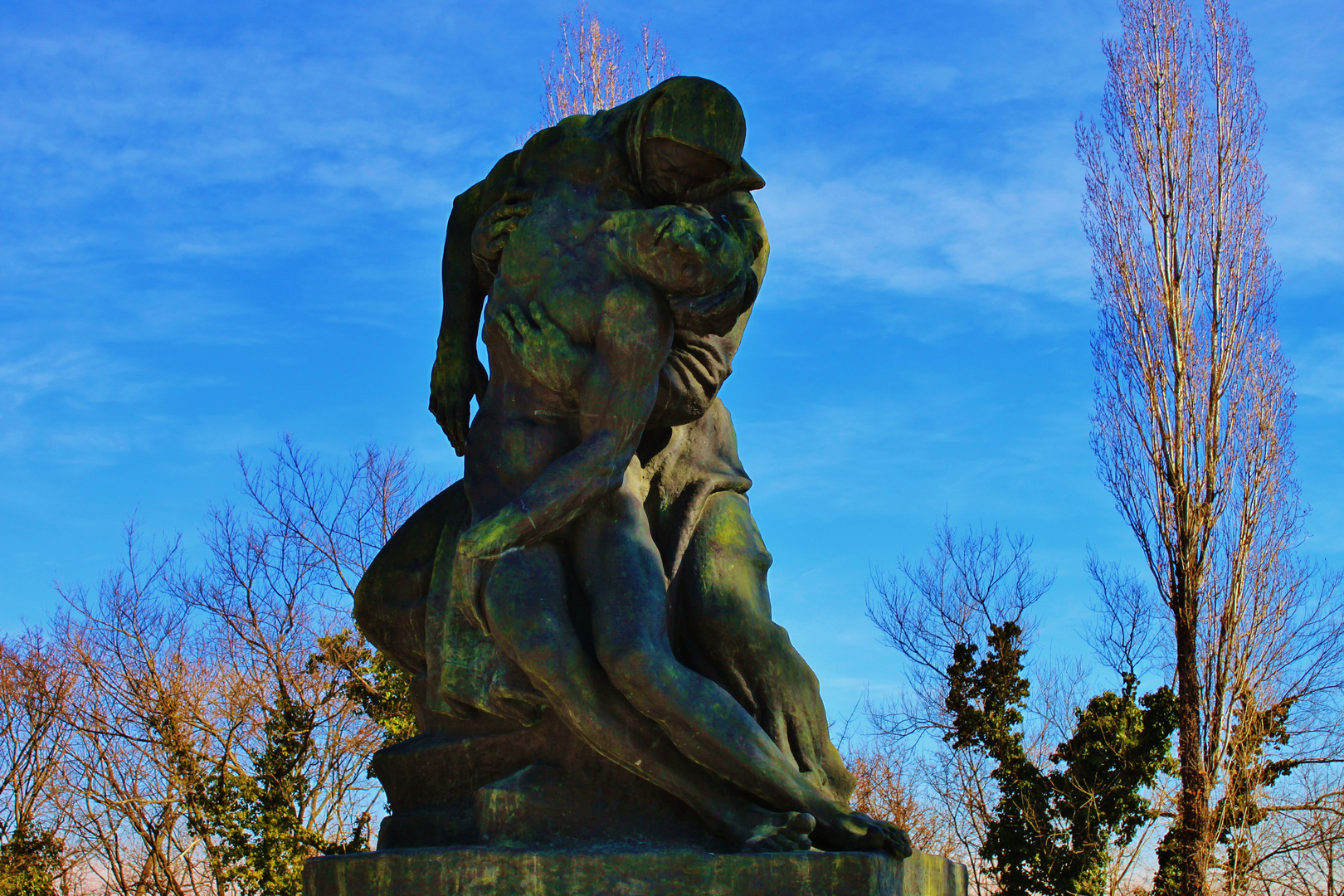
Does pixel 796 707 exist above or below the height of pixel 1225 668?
below

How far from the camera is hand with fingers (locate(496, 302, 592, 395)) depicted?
A: 332 cm

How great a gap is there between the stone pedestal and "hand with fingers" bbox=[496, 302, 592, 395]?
1066 millimetres

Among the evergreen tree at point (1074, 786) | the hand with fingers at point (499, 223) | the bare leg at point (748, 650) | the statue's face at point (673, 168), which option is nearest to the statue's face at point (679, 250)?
the statue's face at point (673, 168)

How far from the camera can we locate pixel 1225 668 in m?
16.8

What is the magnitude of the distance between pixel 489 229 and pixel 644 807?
1.47 m

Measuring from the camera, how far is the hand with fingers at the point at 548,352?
332 cm

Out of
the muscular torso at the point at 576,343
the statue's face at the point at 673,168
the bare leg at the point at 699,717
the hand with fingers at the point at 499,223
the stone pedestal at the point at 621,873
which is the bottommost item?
the stone pedestal at the point at 621,873

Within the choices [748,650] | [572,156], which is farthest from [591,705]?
[572,156]

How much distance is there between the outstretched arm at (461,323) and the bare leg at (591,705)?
0.85 meters

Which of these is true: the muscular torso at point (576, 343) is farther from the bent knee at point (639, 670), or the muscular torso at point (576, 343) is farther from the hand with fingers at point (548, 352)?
the bent knee at point (639, 670)

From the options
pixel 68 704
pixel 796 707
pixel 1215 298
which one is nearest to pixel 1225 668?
pixel 1215 298

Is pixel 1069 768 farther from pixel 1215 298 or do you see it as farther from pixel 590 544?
pixel 590 544

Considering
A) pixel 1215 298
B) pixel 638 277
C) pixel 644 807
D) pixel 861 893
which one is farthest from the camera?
pixel 1215 298

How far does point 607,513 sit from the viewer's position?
129 inches
